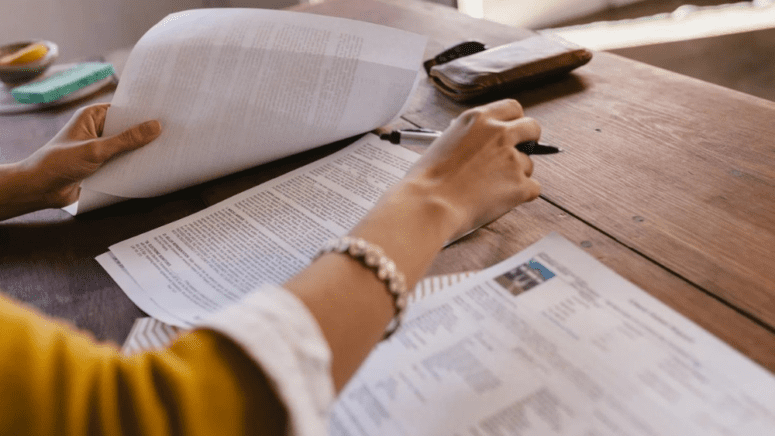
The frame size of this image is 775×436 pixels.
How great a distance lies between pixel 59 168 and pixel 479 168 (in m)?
0.53

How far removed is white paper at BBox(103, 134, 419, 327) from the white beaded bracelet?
0.16 m

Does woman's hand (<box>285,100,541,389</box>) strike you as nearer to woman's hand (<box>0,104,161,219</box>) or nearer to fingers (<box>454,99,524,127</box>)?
fingers (<box>454,99,524,127</box>)

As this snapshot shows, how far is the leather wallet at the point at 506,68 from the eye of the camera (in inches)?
34.4

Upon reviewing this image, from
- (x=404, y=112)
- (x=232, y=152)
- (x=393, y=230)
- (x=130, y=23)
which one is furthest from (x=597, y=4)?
(x=393, y=230)

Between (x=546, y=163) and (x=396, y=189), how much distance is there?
0.28 metres

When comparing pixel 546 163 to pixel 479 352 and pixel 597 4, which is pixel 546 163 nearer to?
pixel 479 352

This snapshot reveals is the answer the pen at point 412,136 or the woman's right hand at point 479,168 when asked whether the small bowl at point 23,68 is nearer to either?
the pen at point 412,136

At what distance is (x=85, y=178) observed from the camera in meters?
0.73

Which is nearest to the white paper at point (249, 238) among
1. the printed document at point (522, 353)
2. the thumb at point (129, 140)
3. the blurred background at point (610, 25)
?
the printed document at point (522, 353)

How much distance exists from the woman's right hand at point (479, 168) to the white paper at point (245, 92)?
0.25 meters

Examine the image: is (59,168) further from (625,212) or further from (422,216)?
(625,212)

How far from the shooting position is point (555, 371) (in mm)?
418

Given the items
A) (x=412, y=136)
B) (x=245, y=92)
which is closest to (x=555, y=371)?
(x=412, y=136)

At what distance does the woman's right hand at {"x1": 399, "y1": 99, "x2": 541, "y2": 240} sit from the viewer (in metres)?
0.52
